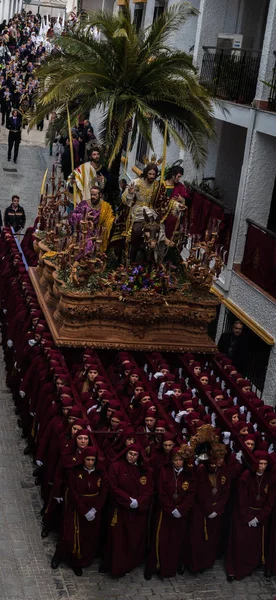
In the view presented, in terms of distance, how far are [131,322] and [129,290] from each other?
1.71ft

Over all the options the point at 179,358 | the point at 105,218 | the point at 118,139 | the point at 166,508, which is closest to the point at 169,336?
the point at 179,358

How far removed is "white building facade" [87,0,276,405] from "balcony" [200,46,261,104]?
0.02 meters

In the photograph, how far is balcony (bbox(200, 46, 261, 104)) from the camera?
21031 mm

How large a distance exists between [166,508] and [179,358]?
4768 millimetres

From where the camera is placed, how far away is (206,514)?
41.5 feet

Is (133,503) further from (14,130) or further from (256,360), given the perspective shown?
(14,130)

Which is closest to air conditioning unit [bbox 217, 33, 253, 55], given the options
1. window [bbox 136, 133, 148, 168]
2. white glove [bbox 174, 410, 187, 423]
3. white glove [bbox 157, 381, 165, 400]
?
window [bbox 136, 133, 148, 168]

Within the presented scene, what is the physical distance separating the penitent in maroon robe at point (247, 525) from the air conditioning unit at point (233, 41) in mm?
11791

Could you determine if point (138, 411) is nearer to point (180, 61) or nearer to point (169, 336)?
point (169, 336)

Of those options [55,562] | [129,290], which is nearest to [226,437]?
[55,562]

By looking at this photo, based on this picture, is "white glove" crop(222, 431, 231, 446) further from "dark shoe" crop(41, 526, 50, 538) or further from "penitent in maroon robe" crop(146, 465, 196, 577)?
"dark shoe" crop(41, 526, 50, 538)

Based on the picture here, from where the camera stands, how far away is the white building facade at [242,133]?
1914cm

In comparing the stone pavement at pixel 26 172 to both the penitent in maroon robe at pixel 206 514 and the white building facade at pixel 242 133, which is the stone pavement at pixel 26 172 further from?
the penitent in maroon robe at pixel 206 514

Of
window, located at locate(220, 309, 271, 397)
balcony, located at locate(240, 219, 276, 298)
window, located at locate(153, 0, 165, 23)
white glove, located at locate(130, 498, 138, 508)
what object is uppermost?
window, located at locate(153, 0, 165, 23)
